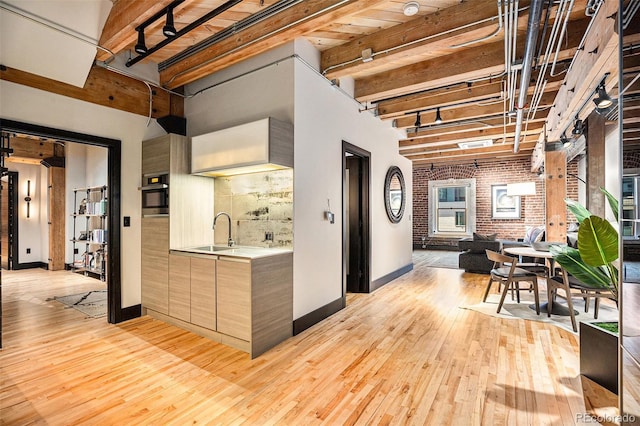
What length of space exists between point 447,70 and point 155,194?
369 centimetres

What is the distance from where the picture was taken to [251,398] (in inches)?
83.7

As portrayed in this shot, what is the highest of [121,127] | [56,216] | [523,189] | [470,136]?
[470,136]

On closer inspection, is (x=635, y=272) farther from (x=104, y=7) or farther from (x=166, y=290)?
(x=104, y=7)

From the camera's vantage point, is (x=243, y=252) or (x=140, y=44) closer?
(x=140, y=44)

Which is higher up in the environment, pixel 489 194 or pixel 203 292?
pixel 489 194

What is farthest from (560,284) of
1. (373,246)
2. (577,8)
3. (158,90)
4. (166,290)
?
(158,90)

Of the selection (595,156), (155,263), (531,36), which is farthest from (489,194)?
(155,263)

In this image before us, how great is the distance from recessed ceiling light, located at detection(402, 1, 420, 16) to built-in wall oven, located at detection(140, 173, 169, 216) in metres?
2.93

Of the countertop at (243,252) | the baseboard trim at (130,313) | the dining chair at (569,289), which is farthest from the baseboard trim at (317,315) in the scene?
the dining chair at (569,289)

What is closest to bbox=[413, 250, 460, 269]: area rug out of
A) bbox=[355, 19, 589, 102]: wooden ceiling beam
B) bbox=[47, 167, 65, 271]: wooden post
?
bbox=[355, 19, 589, 102]: wooden ceiling beam

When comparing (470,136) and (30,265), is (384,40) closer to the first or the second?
(470,136)

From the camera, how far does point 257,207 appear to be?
3.55 metres

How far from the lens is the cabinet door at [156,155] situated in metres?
3.57

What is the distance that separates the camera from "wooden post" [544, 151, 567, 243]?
18.5ft
